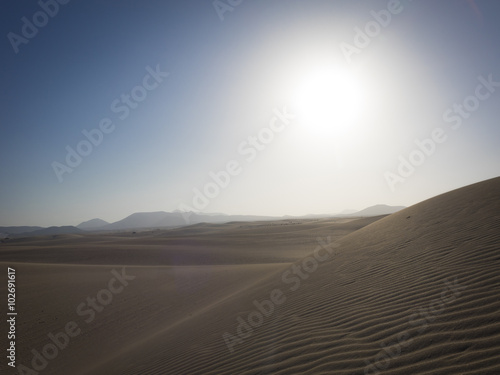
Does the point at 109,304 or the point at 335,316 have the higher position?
the point at 109,304

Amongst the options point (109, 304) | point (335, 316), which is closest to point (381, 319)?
point (335, 316)

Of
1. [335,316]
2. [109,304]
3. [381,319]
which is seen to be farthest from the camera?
[109,304]

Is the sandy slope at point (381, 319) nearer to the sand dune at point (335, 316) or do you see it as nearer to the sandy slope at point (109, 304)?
the sand dune at point (335, 316)

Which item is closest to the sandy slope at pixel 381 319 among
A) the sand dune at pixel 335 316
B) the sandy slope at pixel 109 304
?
the sand dune at pixel 335 316

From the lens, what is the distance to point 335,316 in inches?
169

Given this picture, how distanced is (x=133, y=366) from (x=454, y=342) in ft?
18.0

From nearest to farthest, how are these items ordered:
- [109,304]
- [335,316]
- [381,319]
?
1. [381,319]
2. [335,316]
3. [109,304]

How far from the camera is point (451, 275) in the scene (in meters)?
4.09

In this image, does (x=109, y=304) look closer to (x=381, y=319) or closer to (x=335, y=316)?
(x=335, y=316)

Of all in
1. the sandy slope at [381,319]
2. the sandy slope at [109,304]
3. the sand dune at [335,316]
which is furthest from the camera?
the sandy slope at [109,304]

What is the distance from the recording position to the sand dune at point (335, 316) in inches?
116

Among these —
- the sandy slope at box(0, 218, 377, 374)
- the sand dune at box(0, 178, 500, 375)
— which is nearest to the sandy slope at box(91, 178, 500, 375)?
the sand dune at box(0, 178, 500, 375)

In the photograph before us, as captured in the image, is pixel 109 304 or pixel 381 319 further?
pixel 109 304

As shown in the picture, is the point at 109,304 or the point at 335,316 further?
the point at 109,304
